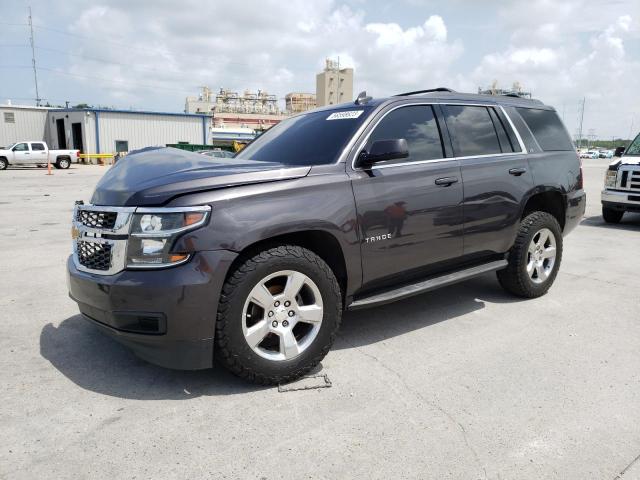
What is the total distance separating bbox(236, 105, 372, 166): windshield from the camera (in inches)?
145

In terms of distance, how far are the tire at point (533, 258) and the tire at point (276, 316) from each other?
7.27 ft

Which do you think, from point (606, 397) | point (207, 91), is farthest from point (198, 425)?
point (207, 91)

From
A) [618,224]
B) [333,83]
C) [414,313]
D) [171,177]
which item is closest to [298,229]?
[171,177]

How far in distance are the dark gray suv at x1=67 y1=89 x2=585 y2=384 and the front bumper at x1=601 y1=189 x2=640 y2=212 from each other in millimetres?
5981

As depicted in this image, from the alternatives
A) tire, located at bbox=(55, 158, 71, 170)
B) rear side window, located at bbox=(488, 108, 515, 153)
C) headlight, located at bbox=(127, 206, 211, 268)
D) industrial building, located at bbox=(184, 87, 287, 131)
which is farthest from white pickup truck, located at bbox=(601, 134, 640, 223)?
industrial building, located at bbox=(184, 87, 287, 131)

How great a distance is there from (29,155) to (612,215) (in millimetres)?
32840

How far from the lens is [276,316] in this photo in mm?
3131

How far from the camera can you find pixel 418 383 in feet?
10.6

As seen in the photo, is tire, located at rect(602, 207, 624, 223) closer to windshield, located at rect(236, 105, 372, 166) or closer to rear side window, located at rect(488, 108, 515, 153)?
rear side window, located at rect(488, 108, 515, 153)

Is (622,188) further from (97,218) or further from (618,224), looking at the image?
(97,218)

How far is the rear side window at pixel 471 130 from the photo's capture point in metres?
4.25

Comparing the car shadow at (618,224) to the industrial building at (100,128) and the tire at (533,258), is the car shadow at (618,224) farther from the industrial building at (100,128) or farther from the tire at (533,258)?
the industrial building at (100,128)

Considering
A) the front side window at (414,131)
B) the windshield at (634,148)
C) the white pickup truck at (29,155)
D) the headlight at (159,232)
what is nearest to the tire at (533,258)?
the front side window at (414,131)

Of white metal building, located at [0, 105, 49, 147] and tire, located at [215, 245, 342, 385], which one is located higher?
white metal building, located at [0, 105, 49, 147]
